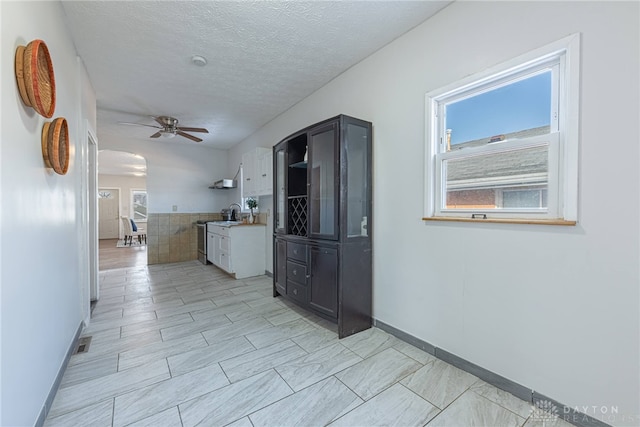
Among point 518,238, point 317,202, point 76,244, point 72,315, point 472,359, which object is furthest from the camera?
point 317,202

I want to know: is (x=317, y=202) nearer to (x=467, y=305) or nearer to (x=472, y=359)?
(x=467, y=305)

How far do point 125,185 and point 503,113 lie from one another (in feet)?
39.9

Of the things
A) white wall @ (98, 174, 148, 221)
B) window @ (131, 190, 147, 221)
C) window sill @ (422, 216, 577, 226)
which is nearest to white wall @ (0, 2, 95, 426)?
window sill @ (422, 216, 577, 226)

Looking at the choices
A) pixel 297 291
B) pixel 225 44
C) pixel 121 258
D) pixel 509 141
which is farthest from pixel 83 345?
pixel 121 258

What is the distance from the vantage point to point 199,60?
8.50 feet

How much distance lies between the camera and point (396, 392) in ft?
5.51

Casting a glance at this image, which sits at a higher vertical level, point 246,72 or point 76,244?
point 246,72

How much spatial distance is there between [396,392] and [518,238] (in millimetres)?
1217

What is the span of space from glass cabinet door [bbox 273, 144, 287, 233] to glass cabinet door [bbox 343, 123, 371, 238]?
1057 millimetres

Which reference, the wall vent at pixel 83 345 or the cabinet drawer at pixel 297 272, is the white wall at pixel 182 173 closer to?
the cabinet drawer at pixel 297 272

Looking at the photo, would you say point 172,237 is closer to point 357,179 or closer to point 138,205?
point 357,179

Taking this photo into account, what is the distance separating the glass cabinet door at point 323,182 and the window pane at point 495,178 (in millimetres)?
937

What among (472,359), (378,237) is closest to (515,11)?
(378,237)

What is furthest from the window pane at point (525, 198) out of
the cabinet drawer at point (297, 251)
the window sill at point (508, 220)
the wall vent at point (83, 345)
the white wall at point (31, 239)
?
the wall vent at point (83, 345)
